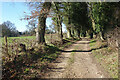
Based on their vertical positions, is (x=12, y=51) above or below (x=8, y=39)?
below

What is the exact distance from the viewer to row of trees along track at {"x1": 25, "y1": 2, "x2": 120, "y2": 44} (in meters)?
9.98

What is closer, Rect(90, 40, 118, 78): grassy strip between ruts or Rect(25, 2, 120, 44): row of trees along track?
Rect(90, 40, 118, 78): grassy strip between ruts

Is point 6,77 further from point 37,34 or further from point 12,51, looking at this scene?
point 37,34

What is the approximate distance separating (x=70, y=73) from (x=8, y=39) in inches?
180

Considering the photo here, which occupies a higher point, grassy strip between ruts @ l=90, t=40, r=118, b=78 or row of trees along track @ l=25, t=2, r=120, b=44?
row of trees along track @ l=25, t=2, r=120, b=44

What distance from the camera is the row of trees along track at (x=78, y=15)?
9.98 meters

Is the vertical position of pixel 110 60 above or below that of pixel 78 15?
below

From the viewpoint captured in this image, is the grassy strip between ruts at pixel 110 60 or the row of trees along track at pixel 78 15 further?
the row of trees along track at pixel 78 15

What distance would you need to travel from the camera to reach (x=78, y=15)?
2655 centimetres

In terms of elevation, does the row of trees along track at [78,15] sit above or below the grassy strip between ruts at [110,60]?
above

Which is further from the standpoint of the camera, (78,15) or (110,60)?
(78,15)

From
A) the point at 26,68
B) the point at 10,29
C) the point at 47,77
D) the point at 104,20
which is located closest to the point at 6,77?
the point at 26,68

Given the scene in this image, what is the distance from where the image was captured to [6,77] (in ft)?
14.8

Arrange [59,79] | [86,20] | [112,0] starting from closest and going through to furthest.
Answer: [59,79], [112,0], [86,20]
